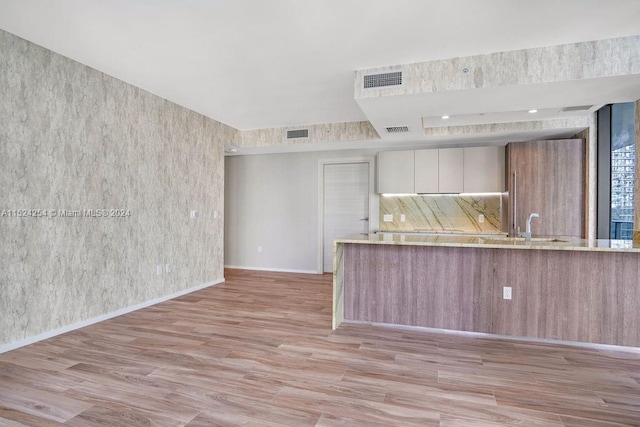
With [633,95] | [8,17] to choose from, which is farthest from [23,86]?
[633,95]

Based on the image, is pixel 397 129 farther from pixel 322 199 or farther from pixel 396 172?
pixel 322 199

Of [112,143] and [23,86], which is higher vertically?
[23,86]

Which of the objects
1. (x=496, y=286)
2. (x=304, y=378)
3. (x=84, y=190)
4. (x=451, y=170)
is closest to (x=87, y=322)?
(x=84, y=190)

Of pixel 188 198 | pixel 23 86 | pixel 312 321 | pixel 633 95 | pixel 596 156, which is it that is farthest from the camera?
pixel 188 198

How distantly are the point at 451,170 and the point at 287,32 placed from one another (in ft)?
11.6

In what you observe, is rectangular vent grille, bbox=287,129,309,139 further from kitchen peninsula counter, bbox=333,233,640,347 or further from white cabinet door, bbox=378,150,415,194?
kitchen peninsula counter, bbox=333,233,640,347

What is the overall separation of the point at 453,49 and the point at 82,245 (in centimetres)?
400

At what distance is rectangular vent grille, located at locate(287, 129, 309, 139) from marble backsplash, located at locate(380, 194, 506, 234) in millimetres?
1756

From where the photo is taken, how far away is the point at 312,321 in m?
3.56

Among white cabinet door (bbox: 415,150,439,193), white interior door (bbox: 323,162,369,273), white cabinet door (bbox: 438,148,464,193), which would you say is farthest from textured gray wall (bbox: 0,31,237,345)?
white cabinet door (bbox: 438,148,464,193)

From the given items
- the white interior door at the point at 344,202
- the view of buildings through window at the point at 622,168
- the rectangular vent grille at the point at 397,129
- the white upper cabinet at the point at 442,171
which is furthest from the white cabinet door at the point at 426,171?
the view of buildings through window at the point at 622,168

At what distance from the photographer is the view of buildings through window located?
3.77 metres

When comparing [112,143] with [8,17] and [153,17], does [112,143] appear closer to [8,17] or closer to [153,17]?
[8,17]

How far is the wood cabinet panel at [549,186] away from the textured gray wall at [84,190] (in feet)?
15.2
